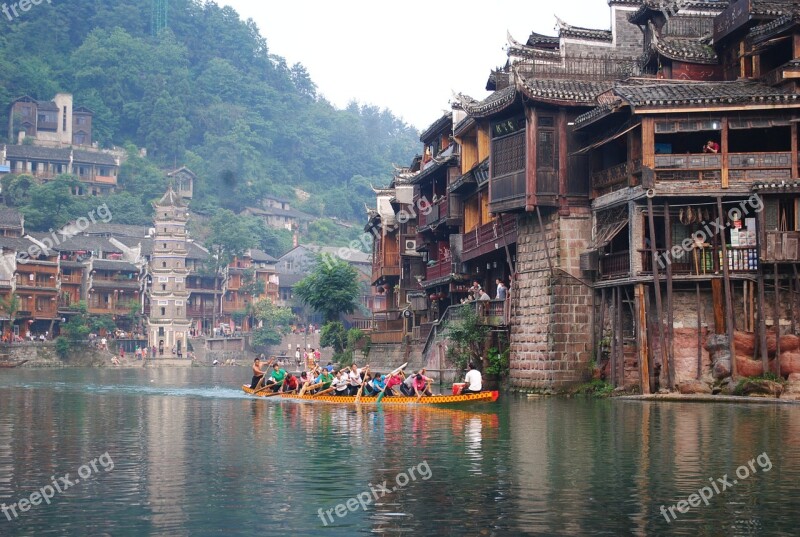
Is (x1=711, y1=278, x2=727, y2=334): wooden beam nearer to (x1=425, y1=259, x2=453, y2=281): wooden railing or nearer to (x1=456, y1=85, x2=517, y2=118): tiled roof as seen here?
(x1=456, y1=85, x2=517, y2=118): tiled roof

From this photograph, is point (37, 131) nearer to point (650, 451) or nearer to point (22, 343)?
point (22, 343)

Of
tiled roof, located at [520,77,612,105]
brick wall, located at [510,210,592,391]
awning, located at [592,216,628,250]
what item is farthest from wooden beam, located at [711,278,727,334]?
tiled roof, located at [520,77,612,105]

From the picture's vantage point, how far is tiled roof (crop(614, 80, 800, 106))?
3731cm

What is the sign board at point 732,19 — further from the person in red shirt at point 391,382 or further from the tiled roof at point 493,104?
the person in red shirt at point 391,382

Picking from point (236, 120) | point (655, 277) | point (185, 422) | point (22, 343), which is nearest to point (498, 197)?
point (655, 277)

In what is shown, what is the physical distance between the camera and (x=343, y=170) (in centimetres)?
19950

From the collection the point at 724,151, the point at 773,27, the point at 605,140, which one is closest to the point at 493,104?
the point at 605,140

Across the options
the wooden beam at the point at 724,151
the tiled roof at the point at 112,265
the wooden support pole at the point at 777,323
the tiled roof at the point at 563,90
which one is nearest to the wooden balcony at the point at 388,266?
the tiled roof at the point at 563,90

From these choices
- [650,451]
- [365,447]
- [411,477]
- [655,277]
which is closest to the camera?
[411,477]

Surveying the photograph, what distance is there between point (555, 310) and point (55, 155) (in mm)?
115584

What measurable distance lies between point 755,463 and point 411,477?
667 centimetres

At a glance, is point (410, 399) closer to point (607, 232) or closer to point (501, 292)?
point (501, 292)

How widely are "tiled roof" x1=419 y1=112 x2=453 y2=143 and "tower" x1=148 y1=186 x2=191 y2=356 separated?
5571 centimetres

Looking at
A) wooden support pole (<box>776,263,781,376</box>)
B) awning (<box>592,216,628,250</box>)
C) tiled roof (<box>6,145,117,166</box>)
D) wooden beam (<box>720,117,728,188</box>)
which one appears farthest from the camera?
tiled roof (<box>6,145,117,166</box>)
